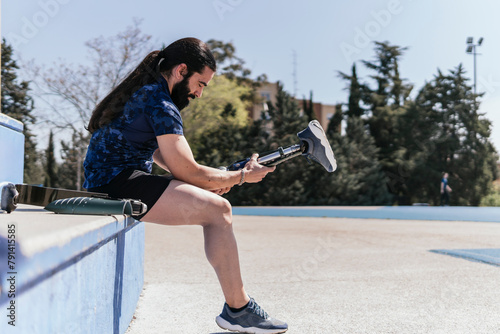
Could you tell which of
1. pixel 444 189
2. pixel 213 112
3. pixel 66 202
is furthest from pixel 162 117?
pixel 213 112

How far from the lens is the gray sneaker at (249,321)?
239 centimetres

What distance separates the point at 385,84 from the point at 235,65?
11.5 meters

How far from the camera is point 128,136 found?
2.43 meters

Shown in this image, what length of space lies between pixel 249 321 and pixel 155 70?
1.41m

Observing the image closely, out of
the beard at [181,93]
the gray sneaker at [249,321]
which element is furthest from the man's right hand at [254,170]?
the gray sneaker at [249,321]

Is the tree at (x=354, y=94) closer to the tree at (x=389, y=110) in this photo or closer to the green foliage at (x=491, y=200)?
the tree at (x=389, y=110)

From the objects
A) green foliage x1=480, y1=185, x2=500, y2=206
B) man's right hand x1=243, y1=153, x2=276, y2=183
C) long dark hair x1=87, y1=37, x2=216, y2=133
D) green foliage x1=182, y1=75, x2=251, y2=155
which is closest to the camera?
long dark hair x1=87, y1=37, x2=216, y2=133

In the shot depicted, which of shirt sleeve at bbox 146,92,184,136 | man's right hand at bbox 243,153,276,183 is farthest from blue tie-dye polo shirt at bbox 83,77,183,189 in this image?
man's right hand at bbox 243,153,276,183

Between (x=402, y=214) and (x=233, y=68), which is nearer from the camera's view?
(x=402, y=214)

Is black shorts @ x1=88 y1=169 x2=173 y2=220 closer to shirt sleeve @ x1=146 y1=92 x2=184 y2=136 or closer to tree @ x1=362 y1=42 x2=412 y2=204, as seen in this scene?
shirt sleeve @ x1=146 y1=92 x2=184 y2=136

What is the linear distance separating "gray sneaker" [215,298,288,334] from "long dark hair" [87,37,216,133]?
117 cm

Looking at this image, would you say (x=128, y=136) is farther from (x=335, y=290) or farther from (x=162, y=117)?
(x=335, y=290)

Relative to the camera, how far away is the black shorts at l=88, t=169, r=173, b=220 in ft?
7.48

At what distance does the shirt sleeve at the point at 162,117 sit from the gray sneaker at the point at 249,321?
92 cm
